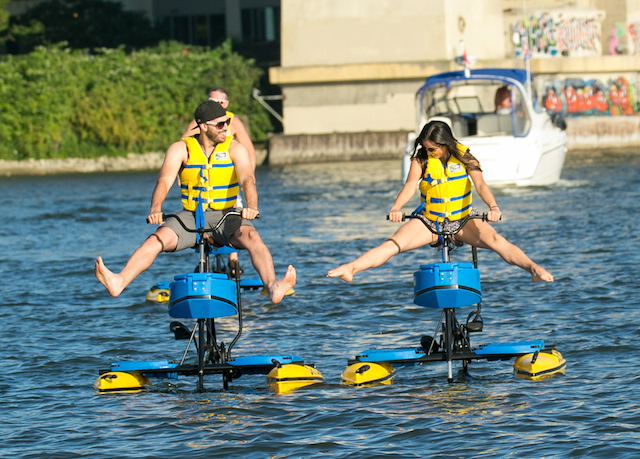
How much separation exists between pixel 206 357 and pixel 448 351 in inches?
68.4

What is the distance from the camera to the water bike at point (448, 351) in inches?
306

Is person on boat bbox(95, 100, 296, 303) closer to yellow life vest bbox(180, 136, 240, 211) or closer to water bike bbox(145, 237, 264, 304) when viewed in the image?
yellow life vest bbox(180, 136, 240, 211)

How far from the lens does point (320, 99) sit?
147 ft

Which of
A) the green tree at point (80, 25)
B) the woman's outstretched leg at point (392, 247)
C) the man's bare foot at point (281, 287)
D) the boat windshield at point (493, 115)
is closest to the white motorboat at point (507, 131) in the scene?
the boat windshield at point (493, 115)

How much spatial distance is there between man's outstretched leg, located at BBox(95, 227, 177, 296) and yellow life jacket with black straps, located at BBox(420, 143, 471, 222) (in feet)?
6.10

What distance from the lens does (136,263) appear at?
8.04 m

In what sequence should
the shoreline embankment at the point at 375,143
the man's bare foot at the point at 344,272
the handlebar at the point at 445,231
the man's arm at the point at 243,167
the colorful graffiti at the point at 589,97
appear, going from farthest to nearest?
1. the colorful graffiti at the point at 589,97
2. the shoreline embankment at the point at 375,143
3. the man's arm at the point at 243,167
4. the man's bare foot at the point at 344,272
5. the handlebar at the point at 445,231

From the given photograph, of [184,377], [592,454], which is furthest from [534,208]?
[592,454]

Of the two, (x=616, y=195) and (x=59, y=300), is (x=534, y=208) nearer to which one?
(x=616, y=195)

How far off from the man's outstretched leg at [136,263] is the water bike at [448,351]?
1.60 meters

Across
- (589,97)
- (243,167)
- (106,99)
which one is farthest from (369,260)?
(589,97)

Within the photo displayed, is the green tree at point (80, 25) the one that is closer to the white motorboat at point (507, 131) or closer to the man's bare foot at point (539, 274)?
the white motorboat at point (507, 131)

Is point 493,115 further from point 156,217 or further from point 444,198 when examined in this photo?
point 156,217

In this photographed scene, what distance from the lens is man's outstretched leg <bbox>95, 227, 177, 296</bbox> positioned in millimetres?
7855
